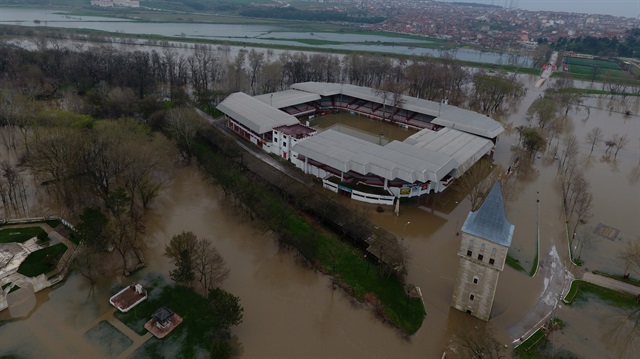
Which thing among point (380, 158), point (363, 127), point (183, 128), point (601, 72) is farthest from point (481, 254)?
point (601, 72)

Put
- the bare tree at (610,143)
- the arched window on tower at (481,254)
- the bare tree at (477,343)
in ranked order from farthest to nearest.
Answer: the bare tree at (610,143), the arched window on tower at (481,254), the bare tree at (477,343)

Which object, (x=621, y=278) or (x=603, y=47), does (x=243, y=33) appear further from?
(x=621, y=278)

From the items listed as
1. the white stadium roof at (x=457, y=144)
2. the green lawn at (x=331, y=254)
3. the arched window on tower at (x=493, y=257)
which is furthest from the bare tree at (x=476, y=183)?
the arched window on tower at (x=493, y=257)

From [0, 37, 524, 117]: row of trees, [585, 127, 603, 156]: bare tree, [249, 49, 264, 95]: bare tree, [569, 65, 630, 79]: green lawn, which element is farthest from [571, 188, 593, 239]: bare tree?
[569, 65, 630, 79]: green lawn

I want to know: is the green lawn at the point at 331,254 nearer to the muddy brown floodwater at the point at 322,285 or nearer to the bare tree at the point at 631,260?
the muddy brown floodwater at the point at 322,285

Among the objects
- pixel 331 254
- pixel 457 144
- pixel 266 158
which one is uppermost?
pixel 457 144

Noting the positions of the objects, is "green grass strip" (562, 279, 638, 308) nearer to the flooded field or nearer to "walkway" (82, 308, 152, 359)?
"walkway" (82, 308, 152, 359)
